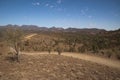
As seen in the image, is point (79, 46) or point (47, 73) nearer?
point (47, 73)

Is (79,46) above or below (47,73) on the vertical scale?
below

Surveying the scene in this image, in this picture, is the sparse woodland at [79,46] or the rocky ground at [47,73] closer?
the rocky ground at [47,73]

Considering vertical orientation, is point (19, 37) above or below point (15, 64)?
above

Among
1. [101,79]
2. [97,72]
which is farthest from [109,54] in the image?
[101,79]

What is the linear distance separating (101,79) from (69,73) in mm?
2512

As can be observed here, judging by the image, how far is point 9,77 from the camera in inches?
430

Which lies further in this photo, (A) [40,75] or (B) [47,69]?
(B) [47,69]

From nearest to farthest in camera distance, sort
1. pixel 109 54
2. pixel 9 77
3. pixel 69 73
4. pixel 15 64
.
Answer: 1. pixel 9 77
2. pixel 69 73
3. pixel 15 64
4. pixel 109 54

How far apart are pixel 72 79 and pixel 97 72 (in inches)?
118

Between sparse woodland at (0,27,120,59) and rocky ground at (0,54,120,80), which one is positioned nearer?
rocky ground at (0,54,120,80)

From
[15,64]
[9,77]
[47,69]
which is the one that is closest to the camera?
[9,77]

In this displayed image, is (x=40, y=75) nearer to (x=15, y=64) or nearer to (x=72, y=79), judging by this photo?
(x=72, y=79)

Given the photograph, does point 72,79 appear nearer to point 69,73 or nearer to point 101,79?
point 69,73

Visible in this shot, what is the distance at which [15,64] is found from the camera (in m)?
14.4
